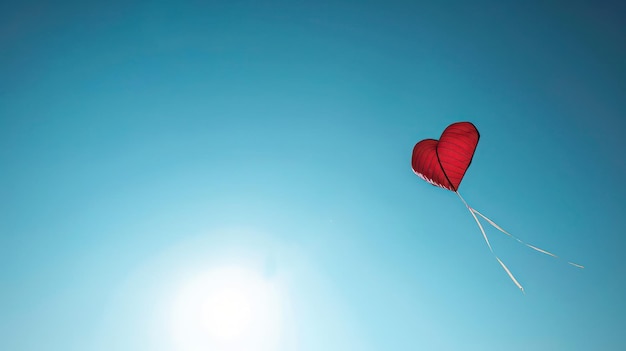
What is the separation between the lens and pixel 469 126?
16.5 ft

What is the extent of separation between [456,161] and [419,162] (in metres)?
0.54

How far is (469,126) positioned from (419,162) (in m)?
0.80

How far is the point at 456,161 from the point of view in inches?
191

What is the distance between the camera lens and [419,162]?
5266mm

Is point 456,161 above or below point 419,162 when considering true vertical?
below

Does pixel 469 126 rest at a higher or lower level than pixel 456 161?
higher

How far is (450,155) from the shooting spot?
4867 millimetres

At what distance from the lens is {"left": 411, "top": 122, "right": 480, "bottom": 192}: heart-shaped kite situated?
4.86 m

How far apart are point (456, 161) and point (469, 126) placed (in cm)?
55

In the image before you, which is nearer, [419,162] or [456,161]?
[456,161]

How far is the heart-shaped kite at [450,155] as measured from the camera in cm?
486
